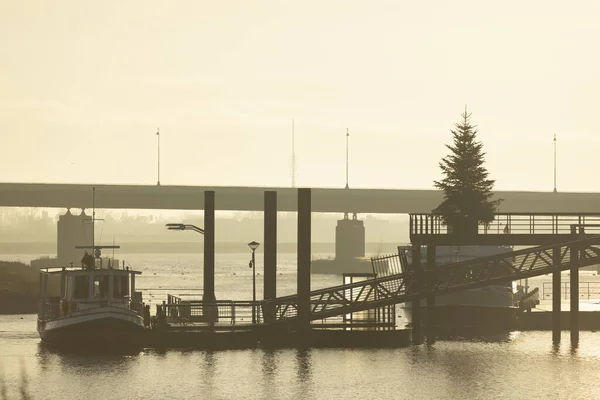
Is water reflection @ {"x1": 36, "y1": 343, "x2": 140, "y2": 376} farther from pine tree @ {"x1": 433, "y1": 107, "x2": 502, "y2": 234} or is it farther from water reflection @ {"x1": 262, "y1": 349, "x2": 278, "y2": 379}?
pine tree @ {"x1": 433, "y1": 107, "x2": 502, "y2": 234}

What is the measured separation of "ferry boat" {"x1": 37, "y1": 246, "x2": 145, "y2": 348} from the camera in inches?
2311

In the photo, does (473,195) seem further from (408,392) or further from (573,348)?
(408,392)

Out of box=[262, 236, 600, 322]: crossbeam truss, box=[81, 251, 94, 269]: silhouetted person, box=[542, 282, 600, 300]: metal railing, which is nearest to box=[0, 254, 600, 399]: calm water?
box=[262, 236, 600, 322]: crossbeam truss

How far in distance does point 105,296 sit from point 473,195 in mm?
33175

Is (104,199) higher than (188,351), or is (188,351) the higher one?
(104,199)

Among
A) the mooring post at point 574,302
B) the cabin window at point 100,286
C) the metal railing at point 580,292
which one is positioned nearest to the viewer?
the cabin window at point 100,286

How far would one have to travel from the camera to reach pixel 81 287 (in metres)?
59.8

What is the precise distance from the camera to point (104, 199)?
18938 cm

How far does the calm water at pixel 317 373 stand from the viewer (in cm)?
4791

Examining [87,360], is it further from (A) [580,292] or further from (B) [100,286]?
(A) [580,292]

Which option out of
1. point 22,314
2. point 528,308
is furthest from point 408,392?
point 22,314

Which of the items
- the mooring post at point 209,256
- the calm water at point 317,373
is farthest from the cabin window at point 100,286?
the mooring post at point 209,256

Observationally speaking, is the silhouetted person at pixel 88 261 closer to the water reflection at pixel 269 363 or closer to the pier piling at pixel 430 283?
the water reflection at pixel 269 363

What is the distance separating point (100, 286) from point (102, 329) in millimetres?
2231
